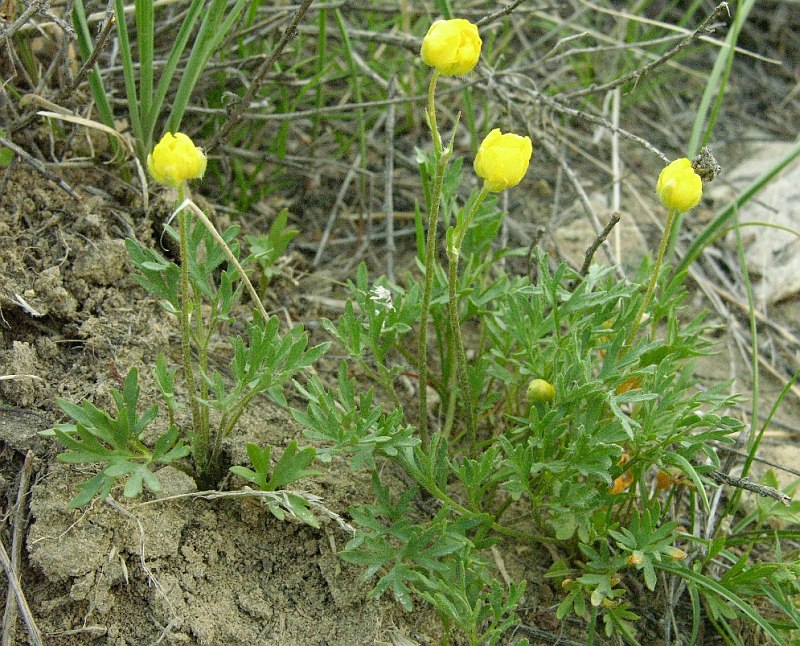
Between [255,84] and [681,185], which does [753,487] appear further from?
[255,84]

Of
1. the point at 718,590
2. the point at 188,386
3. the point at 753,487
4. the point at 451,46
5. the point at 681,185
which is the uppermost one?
the point at 451,46

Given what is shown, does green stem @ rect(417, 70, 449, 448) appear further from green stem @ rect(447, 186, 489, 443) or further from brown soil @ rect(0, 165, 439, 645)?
brown soil @ rect(0, 165, 439, 645)

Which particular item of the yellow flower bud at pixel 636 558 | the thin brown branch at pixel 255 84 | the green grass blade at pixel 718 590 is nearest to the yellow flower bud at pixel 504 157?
the thin brown branch at pixel 255 84

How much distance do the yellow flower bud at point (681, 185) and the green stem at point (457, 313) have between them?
0.36 m

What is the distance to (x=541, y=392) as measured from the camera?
5.95 ft

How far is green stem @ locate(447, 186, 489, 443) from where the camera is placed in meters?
1.59

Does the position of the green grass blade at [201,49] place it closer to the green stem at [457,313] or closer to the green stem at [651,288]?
the green stem at [457,313]

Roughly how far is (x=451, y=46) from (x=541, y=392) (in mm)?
754

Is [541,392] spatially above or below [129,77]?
below

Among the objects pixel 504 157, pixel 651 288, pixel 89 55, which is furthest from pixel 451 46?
pixel 89 55

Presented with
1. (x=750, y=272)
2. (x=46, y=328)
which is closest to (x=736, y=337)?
(x=750, y=272)

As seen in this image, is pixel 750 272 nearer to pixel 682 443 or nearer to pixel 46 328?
pixel 682 443

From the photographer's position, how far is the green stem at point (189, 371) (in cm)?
149

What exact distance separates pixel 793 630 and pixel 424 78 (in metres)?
1.98
